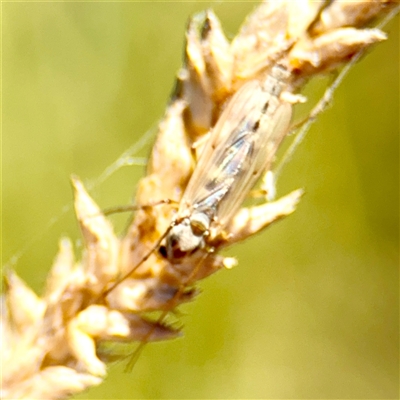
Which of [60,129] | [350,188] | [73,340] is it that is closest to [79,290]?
[73,340]

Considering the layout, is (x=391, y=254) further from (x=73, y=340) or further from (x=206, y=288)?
(x=73, y=340)

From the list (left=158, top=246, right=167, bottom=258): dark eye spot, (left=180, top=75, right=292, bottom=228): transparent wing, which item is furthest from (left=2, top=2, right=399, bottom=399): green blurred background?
(left=158, top=246, right=167, bottom=258): dark eye spot

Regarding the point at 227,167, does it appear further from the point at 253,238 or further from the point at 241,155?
the point at 253,238

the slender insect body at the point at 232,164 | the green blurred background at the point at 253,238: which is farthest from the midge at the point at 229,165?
the green blurred background at the point at 253,238

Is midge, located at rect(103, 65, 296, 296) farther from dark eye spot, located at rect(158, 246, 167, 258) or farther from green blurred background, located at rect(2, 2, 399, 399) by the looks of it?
green blurred background, located at rect(2, 2, 399, 399)

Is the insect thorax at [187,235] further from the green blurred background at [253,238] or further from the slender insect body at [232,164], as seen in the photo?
the green blurred background at [253,238]

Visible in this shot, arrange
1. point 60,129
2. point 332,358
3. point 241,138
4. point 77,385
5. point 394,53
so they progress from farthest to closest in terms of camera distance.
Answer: point 332,358, point 394,53, point 60,129, point 241,138, point 77,385

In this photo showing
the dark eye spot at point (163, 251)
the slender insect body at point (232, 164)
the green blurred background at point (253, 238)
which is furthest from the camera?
the green blurred background at point (253, 238)
